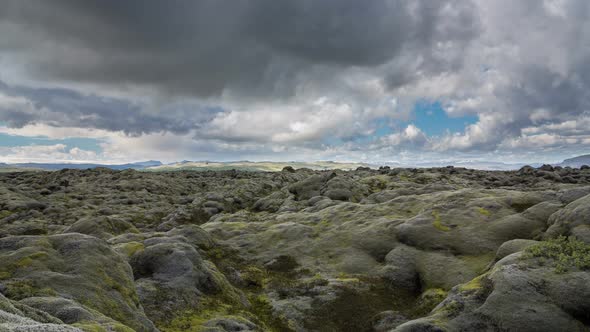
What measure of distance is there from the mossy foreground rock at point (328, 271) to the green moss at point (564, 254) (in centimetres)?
7

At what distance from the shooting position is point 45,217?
60.9m

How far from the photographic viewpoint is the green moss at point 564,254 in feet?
62.3

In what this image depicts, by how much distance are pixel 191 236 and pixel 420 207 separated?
27.4m

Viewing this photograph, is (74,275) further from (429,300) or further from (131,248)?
(429,300)

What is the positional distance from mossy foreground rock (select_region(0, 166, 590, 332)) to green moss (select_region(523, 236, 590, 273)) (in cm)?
7

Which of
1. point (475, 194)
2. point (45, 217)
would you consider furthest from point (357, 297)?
point (45, 217)

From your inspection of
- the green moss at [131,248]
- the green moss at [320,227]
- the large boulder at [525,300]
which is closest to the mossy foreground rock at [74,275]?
the green moss at [131,248]

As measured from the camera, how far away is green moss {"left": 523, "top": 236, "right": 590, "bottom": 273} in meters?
19.0

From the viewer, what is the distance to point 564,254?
2011 centimetres

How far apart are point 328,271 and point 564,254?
666 inches

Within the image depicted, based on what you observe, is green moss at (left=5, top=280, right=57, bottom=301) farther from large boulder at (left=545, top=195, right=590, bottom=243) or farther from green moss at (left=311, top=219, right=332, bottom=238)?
large boulder at (left=545, top=195, right=590, bottom=243)

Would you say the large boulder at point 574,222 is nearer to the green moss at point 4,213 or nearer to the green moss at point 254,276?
the green moss at point 254,276

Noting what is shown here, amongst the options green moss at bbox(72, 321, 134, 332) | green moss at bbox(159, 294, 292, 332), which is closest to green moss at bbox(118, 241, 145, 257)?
green moss at bbox(159, 294, 292, 332)

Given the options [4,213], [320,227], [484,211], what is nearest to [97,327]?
[320,227]
